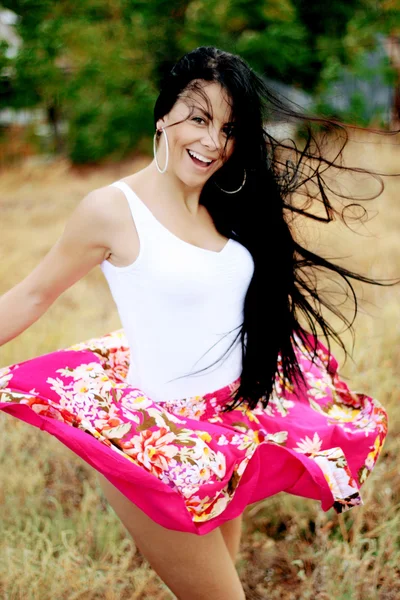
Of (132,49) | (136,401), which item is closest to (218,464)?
(136,401)

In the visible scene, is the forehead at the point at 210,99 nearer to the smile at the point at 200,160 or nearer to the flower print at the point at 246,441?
the smile at the point at 200,160

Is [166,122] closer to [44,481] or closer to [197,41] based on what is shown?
[44,481]

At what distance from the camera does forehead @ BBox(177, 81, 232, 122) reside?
140 centimetres

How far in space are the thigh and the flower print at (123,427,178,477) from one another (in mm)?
184

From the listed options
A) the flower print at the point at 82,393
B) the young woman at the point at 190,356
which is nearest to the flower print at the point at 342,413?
the young woman at the point at 190,356

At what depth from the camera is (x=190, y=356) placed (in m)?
1.52

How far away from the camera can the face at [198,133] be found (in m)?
1.40

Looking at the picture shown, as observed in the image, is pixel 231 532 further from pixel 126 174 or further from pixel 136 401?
pixel 126 174

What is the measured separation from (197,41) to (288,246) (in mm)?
8504

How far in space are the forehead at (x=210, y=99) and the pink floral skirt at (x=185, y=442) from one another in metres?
0.65

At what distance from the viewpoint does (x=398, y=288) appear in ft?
13.3

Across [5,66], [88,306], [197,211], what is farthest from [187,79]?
[5,66]

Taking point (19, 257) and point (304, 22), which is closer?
point (19, 257)

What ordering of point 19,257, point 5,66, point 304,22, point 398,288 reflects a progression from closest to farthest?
point 398,288
point 19,257
point 5,66
point 304,22
